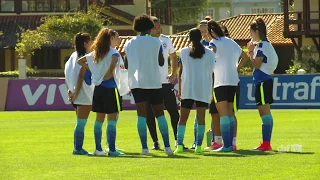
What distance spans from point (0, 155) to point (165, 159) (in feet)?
9.64

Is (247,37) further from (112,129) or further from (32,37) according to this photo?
(112,129)

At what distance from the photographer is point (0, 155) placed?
16.2 m

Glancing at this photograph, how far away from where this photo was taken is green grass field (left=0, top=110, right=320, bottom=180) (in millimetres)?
12898

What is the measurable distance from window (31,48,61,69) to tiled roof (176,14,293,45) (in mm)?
9307

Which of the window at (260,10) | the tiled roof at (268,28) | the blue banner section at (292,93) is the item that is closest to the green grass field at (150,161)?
the blue banner section at (292,93)

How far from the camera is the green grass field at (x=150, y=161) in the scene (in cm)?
1290

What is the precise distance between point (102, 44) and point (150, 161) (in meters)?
2.13

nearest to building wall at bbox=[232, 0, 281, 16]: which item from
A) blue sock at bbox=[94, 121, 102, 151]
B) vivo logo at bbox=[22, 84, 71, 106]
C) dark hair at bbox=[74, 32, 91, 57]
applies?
vivo logo at bbox=[22, 84, 71, 106]

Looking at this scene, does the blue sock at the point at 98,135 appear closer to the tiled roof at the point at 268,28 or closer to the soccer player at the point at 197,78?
the soccer player at the point at 197,78

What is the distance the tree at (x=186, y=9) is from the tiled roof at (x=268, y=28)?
55.3 ft

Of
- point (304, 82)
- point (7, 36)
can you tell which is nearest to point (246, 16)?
point (7, 36)

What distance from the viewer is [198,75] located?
51.8 ft

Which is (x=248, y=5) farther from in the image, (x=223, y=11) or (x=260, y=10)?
(x=223, y=11)

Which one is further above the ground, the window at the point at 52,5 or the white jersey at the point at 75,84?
the window at the point at 52,5
